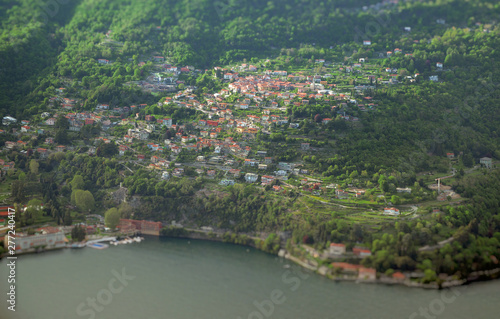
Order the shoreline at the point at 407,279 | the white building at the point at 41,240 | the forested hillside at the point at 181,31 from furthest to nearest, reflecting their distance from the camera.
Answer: the forested hillside at the point at 181,31, the white building at the point at 41,240, the shoreline at the point at 407,279

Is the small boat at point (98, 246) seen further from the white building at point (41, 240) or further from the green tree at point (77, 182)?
the green tree at point (77, 182)

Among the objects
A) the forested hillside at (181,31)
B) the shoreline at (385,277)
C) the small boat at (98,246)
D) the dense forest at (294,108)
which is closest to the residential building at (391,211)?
the dense forest at (294,108)

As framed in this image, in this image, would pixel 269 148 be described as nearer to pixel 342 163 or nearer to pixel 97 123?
pixel 342 163

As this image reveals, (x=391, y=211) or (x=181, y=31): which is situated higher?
(x=181, y=31)

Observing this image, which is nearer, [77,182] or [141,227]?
[141,227]

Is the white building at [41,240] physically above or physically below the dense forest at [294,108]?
below

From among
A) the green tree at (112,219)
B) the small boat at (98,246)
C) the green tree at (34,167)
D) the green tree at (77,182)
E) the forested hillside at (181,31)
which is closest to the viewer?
the small boat at (98,246)

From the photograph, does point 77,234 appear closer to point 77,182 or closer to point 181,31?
point 77,182

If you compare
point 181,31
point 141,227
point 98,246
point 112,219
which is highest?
point 181,31

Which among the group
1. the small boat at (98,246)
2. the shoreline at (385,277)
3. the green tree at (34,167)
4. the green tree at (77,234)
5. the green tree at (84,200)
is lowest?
the small boat at (98,246)

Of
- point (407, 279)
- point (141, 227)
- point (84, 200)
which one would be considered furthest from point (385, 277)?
point (84, 200)

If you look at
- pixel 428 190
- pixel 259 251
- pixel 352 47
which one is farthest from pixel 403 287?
pixel 352 47

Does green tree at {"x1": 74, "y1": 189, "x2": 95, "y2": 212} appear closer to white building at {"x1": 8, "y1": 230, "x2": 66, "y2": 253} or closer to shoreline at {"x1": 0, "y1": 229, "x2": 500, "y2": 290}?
white building at {"x1": 8, "y1": 230, "x2": 66, "y2": 253}
